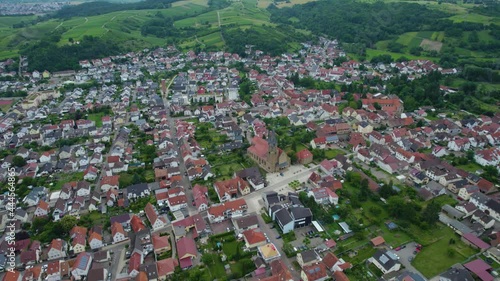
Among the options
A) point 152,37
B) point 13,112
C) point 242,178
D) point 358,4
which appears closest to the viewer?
point 242,178

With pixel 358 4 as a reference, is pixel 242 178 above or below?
below

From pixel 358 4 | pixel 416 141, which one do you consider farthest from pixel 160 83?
pixel 358 4

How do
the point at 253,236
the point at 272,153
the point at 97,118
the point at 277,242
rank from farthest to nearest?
the point at 97,118 < the point at 272,153 < the point at 277,242 < the point at 253,236

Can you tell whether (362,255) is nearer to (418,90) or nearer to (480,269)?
(480,269)

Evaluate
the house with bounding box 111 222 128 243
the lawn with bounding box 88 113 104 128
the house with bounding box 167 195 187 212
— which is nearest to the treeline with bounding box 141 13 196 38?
the lawn with bounding box 88 113 104 128

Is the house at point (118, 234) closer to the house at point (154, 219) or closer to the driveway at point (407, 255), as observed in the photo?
the house at point (154, 219)

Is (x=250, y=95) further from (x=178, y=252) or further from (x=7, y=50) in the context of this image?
(x=7, y=50)

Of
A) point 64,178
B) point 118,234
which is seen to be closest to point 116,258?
point 118,234
